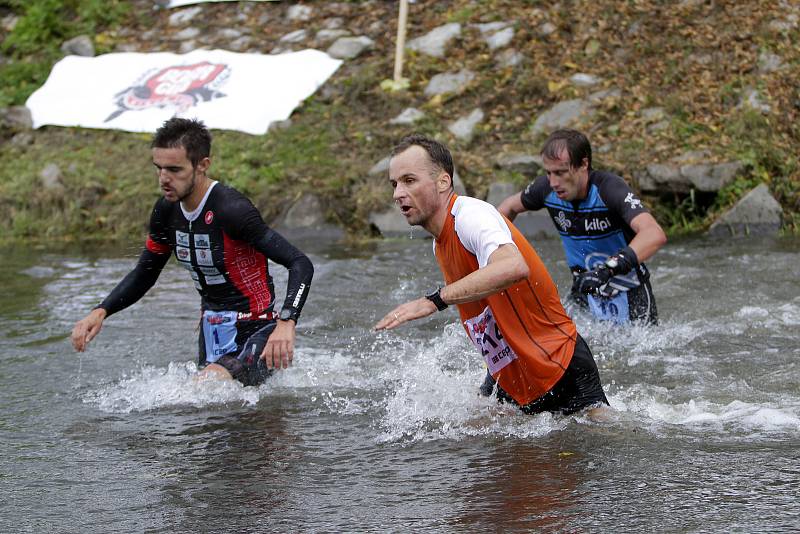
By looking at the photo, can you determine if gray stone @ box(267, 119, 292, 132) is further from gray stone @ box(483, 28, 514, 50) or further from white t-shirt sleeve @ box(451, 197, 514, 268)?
white t-shirt sleeve @ box(451, 197, 514, 268)

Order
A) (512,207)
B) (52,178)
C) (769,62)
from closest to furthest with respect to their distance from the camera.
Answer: (512,207) → (769,62) → (52,178)

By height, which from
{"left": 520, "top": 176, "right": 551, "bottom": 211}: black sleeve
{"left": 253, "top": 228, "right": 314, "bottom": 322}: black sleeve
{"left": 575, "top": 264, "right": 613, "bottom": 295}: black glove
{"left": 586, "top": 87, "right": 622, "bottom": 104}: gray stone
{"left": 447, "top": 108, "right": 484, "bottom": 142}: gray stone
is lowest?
{"left": 447, "top": 108, "right": 484, "bottom": 142}: gray stone

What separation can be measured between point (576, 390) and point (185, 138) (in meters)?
2.44

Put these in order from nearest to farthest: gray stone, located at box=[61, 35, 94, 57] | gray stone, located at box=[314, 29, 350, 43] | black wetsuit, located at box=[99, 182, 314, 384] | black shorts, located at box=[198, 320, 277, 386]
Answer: black wetsuit, located at box=[99, 182, 314, 384], black shorts, located at box=[198, 320, 277, 386], gray stone, located at box=[314, 29, 350, 43], gray stone, located at box=[61, 35, 94, 57]

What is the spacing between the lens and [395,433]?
17.7 feet

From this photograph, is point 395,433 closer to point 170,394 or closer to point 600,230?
point 170,394

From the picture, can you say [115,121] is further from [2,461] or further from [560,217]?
[2,461]

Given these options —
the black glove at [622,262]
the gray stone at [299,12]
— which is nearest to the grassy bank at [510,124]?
the gray stone at [299,12]

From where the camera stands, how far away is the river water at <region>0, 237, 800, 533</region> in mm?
4203

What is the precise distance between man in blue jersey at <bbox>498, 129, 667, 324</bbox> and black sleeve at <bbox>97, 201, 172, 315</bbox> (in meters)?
2.39

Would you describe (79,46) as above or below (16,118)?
above

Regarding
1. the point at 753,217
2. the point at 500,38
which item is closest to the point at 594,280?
the point at 753,217

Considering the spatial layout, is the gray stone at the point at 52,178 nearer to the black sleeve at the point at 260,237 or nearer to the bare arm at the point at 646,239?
the black sleeve at the point at 260,237

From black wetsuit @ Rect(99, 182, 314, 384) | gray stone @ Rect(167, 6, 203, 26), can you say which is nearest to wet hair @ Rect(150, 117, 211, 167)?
black wetsuit @ Rect(99, 182, 314, 384)
